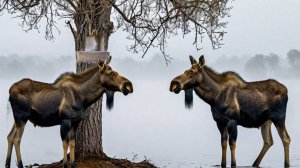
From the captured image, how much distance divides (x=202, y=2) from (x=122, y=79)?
13.4 ft

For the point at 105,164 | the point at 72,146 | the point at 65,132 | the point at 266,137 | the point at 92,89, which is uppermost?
the point at 92,89

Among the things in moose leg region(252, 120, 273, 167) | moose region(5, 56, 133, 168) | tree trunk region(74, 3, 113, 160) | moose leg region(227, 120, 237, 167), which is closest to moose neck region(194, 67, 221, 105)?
moose leg region(227, 120, 237, 167)

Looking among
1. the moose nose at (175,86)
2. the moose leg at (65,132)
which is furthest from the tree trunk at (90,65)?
the moose nose at (175,86)

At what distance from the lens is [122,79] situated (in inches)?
552

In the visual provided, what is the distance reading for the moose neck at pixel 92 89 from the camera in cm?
1446

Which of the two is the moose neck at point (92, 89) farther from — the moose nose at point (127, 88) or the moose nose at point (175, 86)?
the moose nose at point (175, 86)

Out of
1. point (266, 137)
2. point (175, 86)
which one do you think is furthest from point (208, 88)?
point (266, 137)

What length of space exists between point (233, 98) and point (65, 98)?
12.9 feet

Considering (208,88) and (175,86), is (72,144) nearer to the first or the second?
(175,86)

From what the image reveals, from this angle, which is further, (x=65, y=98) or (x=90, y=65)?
(x=90, y=65)

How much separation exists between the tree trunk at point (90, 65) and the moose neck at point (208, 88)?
2.77 meters

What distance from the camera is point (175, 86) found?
14.4m

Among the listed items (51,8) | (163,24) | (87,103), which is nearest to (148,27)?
(163,24)

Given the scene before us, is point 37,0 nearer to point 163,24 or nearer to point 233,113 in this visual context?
point 163,24
